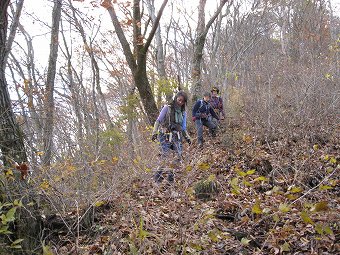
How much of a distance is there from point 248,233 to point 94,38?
14831 mm

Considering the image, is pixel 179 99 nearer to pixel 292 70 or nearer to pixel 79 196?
pixel 79 196

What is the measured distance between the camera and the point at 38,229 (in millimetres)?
4012

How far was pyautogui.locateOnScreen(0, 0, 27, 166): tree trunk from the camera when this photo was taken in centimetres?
375

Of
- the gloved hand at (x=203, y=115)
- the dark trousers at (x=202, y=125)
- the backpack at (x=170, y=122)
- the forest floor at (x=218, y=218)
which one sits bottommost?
the forest floor at (x=218, y=218)

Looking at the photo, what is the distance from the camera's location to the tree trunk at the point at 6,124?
375 centimetres

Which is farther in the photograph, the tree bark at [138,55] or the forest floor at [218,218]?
the tree bark at [138,55]

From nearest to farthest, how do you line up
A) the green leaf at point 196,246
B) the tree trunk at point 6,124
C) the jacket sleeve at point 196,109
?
the green leaf at point 196,246
the tree trunk at point 6,124
the jacket sleeve at point 196,109

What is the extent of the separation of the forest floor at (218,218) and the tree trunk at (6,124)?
1.17 meters

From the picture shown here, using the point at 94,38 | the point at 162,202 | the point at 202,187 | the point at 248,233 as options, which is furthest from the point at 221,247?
the point at 94,38

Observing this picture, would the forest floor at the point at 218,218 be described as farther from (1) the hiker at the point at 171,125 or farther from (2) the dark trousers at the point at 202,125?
(2) the dark trousers at the point at 202,125

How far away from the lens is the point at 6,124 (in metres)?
3.81

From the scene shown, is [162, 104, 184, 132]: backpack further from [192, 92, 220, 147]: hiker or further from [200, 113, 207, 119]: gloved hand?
[200, 113, 207, 119]: gloved hand

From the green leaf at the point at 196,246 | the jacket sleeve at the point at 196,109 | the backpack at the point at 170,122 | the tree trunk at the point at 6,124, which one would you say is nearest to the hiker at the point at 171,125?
the backpack at the point at 170,122

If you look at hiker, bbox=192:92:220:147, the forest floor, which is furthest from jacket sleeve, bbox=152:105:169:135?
hiker, bbox=192:92:220:147
